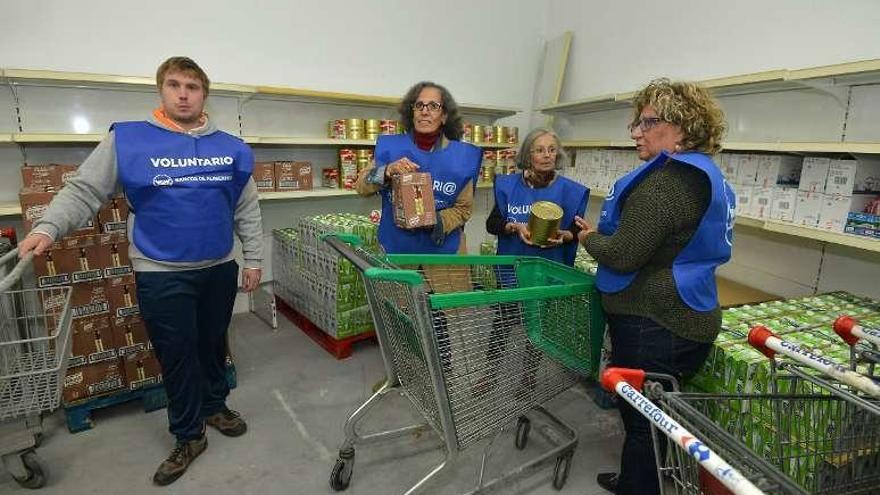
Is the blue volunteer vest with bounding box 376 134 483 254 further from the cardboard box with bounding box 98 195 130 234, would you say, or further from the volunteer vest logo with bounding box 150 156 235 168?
the cardboard box with bounding box 98 195 130 234

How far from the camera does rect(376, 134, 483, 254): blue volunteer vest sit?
2.40 meters

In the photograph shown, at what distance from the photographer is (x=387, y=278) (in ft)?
4.50

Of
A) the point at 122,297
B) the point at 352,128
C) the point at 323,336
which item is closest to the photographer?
the point at 122,297

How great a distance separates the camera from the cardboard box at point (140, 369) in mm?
2475

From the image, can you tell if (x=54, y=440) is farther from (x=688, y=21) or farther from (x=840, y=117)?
(x=688, y=21)

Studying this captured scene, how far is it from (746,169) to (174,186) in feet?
9.59

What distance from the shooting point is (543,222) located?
201 cm

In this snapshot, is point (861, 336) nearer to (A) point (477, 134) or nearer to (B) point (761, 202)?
(B) point (761, 202)

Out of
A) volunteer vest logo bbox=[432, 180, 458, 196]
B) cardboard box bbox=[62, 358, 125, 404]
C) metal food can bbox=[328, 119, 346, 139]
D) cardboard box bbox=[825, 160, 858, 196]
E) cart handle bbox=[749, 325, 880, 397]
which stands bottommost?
cardboard box bbox=[62, 358, 125, 404]

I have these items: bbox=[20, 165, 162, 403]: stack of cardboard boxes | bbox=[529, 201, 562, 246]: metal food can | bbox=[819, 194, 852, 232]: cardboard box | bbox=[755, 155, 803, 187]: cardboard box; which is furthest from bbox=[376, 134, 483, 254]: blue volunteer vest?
bbox=[819, 194, 852, 232]: cardboard box

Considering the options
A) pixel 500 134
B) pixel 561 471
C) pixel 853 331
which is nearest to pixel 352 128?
pixel 500 134

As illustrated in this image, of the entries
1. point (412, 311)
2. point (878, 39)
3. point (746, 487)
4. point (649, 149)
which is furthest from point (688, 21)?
point (746, 487)

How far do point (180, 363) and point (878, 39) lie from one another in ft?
12.2

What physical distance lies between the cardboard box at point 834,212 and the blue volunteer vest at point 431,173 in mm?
1689
